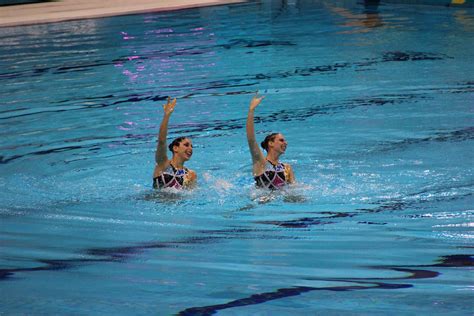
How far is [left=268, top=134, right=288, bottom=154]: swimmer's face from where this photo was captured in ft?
31.0

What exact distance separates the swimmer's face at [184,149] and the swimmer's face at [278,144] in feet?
2.68

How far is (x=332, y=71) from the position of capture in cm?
1636

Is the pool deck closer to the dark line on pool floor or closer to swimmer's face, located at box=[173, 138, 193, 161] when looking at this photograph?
swimmer's face, located at box=[173, 138, 193, 161]

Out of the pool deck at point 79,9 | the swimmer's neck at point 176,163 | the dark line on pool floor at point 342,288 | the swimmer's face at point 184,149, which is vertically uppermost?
the pool deck at point 79,9

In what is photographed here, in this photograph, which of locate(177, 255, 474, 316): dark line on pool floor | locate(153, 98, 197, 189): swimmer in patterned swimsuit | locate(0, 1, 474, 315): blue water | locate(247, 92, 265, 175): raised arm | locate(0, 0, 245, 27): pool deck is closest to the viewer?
locate(177, 255, 474, 316): dark line on pool floor

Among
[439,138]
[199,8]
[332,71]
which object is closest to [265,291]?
[439,138]

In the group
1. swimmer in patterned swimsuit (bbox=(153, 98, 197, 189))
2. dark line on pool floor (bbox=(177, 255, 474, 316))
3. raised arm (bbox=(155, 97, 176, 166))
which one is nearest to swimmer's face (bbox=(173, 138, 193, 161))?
swimmer in patterned swimsuit (bbox=(153, 98, 197, 189))

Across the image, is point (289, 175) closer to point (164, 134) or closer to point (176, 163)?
point (176, 163)

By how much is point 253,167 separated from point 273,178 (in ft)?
0.80

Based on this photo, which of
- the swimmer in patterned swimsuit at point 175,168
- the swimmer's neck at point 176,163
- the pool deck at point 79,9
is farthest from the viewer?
the pool deck at point 79,9

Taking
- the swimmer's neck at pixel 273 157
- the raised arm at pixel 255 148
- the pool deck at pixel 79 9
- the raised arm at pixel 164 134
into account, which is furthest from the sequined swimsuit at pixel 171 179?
the pool deck at pixel 79 9

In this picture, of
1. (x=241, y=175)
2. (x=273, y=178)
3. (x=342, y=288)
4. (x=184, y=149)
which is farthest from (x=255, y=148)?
(x=342, y=288)

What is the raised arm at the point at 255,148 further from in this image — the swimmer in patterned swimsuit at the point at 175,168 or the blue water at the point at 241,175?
the swimmer in patterned swimsuit at the point at 175,168

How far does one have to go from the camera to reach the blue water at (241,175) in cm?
636
